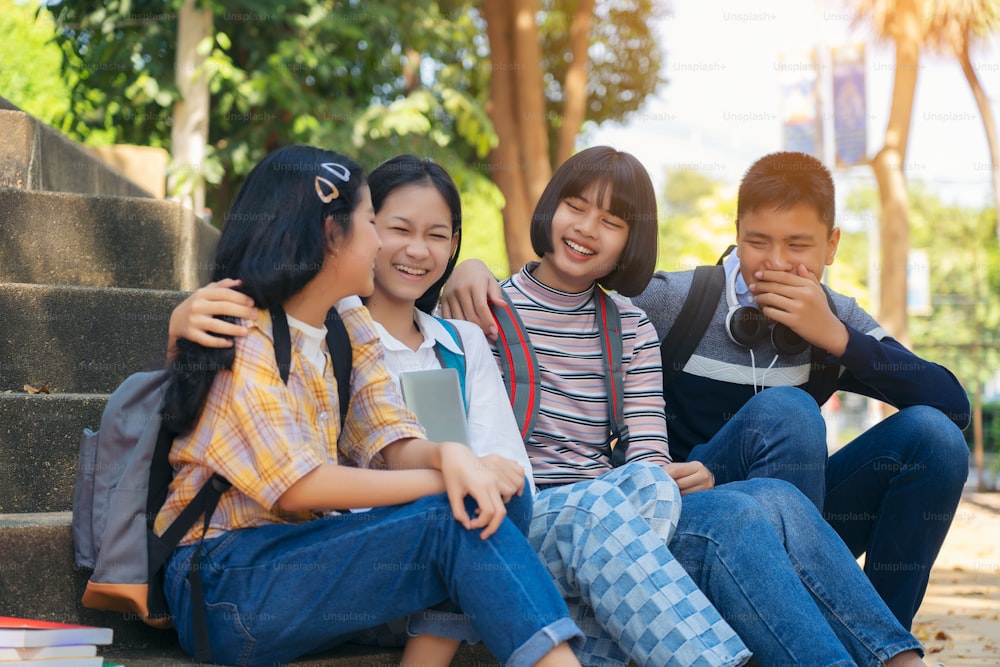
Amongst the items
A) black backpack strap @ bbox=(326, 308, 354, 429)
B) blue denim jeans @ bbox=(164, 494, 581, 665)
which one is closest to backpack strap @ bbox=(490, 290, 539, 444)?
black backpack strap @ bbox=(326, 308, 354, 429)

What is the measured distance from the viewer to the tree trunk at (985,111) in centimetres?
1005

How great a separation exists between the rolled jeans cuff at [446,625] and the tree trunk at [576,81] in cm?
762

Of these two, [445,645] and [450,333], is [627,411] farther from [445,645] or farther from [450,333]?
[445,645]

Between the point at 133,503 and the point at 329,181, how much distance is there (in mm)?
795

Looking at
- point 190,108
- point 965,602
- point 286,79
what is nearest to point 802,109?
point 286,79

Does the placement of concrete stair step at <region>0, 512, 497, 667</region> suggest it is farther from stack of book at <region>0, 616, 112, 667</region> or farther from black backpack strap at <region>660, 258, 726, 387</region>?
black backpack strap at <region>660, 258, 726, 387</region>

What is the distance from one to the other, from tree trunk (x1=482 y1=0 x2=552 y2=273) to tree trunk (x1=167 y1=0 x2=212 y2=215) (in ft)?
9.42

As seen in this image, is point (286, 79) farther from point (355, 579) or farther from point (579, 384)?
point (355, 579)

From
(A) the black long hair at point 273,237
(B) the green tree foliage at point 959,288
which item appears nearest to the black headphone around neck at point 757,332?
(A) the black long hair at point 273,237

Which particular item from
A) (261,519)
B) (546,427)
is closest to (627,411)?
(546,427)

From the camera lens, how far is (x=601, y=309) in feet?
9.86

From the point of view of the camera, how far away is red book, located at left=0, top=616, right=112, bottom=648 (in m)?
1.86

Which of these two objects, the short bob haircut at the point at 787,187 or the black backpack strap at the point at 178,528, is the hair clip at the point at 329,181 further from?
the short bob haircut at the point at 787,187

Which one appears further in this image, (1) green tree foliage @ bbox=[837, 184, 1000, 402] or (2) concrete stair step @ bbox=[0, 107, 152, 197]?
(1) green tree foliage @ bbox=[837, 184, 1000, 402]
